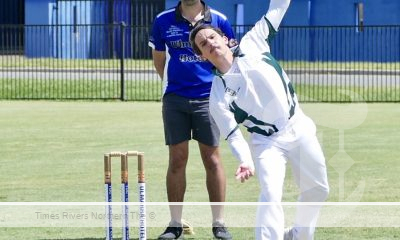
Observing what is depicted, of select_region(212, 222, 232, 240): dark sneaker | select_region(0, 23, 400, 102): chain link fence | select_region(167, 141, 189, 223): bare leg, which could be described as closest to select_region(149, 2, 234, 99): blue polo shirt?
select_region(167, 141, 189, 223): bare leg

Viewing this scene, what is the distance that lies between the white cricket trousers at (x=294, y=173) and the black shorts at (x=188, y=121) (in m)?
1.72

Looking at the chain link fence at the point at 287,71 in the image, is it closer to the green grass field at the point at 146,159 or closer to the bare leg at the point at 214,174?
the green grass field at the point at 146,159

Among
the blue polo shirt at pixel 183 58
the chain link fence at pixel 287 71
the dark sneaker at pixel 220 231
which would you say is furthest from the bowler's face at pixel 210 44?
the chain link fence at pixel 287 71

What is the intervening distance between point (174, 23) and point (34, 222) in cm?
254

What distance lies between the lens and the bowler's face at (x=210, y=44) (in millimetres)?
8078

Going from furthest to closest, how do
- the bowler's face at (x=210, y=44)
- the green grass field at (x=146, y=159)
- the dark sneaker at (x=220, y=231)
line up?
the green grass field at (x=146, y=159), the dark sneaker at (x=220, y=231), the bowler's face at (x=210, y=44)

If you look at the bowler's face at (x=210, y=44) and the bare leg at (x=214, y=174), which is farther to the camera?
the bare leg at (x=214, y=174)

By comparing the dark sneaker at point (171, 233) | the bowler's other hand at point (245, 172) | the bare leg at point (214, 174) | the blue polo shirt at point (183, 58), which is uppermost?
the blue polo shirt at point (183, 58)

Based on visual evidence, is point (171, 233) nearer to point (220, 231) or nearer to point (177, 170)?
point (220, 231)

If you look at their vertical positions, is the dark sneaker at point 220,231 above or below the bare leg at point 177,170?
below

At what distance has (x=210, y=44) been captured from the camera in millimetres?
8070

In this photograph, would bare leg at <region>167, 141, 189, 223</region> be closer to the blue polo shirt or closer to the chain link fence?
the blue polo shirt

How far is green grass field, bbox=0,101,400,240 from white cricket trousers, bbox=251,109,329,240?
147 centimetres

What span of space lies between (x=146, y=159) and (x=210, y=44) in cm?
795
